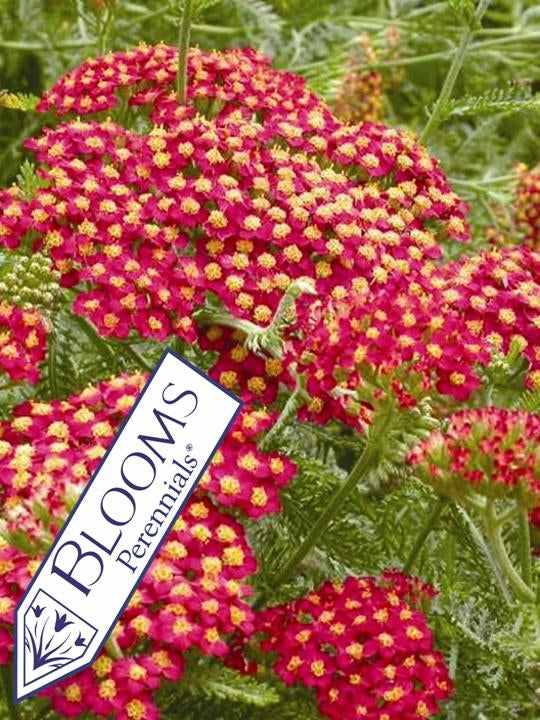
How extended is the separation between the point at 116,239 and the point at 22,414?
0.30m

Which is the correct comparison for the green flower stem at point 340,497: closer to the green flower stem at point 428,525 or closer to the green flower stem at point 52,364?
the green flower stem at point 428,525

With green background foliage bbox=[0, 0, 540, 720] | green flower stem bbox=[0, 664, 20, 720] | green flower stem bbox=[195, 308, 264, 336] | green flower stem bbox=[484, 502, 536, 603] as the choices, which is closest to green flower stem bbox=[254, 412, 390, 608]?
green background foliage bbox=[0, 0, 540, 720]

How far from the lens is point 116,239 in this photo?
195 cm

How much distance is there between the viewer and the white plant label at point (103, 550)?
133 centimetres

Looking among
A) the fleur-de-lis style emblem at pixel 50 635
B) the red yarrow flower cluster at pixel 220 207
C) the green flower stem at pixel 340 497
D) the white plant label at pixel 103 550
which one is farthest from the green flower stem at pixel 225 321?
the fleur-de-lis style emblem at pixel 50 635

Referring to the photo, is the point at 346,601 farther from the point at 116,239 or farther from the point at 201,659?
the point at 116,239

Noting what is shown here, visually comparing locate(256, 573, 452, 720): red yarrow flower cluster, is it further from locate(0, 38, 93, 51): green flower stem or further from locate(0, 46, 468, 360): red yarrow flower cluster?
locate(0, 38, 93, 51): green flower stem

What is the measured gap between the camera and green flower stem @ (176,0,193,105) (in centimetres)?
200

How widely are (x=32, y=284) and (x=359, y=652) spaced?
663 mm

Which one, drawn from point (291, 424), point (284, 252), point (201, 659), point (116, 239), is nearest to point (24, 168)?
point (116, 239)

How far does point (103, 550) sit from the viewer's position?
1.34 m

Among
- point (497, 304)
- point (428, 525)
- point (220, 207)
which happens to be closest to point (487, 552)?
point (428, 525)

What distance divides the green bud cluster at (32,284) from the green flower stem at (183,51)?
0.41 metres

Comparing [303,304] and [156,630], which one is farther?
[303,304]
